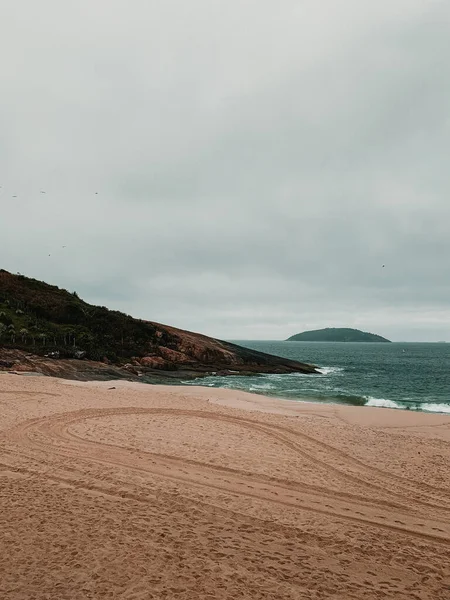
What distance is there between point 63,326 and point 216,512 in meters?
51.4

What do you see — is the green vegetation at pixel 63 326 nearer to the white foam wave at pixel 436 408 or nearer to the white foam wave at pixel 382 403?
the white foam wave at pixel 382 403

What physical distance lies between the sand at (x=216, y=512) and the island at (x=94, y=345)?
90.7 feet

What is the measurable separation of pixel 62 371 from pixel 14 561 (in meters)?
36.2

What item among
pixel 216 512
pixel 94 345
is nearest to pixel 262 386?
pixel 94 345

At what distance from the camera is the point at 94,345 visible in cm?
5253

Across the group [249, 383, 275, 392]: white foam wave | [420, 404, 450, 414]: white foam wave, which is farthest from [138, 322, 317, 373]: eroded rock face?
[420, 404, 450, 414]: white foam wave

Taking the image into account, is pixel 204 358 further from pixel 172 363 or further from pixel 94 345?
pixel 94 345

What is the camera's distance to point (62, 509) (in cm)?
816

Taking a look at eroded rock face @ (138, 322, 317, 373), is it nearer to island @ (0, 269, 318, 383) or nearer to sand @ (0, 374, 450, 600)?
island @ (0, 269, 318, 383)

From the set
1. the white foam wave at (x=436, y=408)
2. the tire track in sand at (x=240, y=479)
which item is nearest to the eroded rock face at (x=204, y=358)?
the white foam wave at (x=436, y=408)

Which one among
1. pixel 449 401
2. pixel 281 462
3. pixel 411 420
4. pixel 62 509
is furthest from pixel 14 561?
pixel 449 401

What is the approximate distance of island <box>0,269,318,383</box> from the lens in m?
42.3

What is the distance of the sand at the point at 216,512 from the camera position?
591 centimetres

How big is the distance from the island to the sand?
90.7ft
